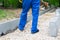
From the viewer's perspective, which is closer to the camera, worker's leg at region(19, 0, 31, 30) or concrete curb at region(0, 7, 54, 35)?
worker's leg at region(19, 0, 31, 30)

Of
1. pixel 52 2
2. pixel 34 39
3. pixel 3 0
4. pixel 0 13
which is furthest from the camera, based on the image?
pixel 52 2

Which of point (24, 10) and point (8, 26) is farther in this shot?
point (8, 26)

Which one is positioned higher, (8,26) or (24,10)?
(24,10)

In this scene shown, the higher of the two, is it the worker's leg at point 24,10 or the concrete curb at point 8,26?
the worker's leg at point 24,10

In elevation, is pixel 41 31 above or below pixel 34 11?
below

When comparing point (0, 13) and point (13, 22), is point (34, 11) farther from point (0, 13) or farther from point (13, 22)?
point (0, 13)

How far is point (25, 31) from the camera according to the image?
6570mm

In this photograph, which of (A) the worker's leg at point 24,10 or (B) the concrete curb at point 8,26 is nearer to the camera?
(A) the worker's leg at point 24,10

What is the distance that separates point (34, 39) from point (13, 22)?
67.6 inches

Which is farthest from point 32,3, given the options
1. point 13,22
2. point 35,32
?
point 13,22

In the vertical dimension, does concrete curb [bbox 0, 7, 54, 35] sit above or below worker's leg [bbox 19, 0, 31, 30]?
below

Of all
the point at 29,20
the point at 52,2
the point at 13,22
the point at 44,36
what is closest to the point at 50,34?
the point at 44,36

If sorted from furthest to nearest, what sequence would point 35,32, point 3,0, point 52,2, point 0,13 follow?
1. point 52,2
2. point 3,0
3. point 0,13
4. point 35,32

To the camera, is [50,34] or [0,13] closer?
[50,34]
